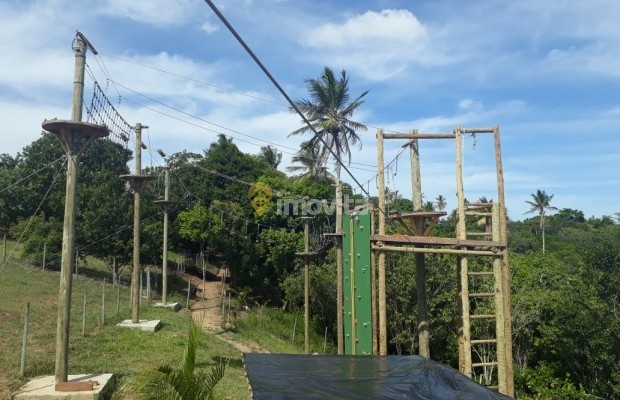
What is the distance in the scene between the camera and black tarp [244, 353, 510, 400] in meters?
4.83

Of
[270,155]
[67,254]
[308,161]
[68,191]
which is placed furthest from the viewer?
[270,155]

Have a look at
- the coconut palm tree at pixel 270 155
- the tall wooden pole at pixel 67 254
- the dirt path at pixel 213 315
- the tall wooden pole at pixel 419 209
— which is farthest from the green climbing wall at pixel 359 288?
the coconut palm tree at pixel 270 155

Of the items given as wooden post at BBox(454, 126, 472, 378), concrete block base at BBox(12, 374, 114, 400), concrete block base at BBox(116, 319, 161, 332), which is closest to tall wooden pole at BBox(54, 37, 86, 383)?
concrete block base at BBox(12, 374, 114, 400)

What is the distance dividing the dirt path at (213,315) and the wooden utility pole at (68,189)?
2.20 metres

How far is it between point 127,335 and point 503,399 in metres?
10.9

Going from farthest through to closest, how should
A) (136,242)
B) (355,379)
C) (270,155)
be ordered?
(270,155), (136,242), (355,379)

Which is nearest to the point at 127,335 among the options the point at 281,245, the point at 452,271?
the point at 452,271

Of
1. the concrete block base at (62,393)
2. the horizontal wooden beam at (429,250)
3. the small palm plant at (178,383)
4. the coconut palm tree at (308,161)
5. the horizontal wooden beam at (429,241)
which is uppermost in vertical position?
the coconut palm tree at (308,161)

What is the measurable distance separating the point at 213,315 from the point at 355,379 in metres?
19.8

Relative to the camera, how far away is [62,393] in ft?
25.7

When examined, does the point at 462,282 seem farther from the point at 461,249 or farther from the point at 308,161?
the point at 308,161

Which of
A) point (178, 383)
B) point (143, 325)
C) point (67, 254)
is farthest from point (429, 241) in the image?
point (143, 325)

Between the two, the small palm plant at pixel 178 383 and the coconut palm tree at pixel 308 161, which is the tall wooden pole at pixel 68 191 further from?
the coconut palm tree at pixel 308 161

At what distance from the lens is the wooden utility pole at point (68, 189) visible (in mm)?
8320
